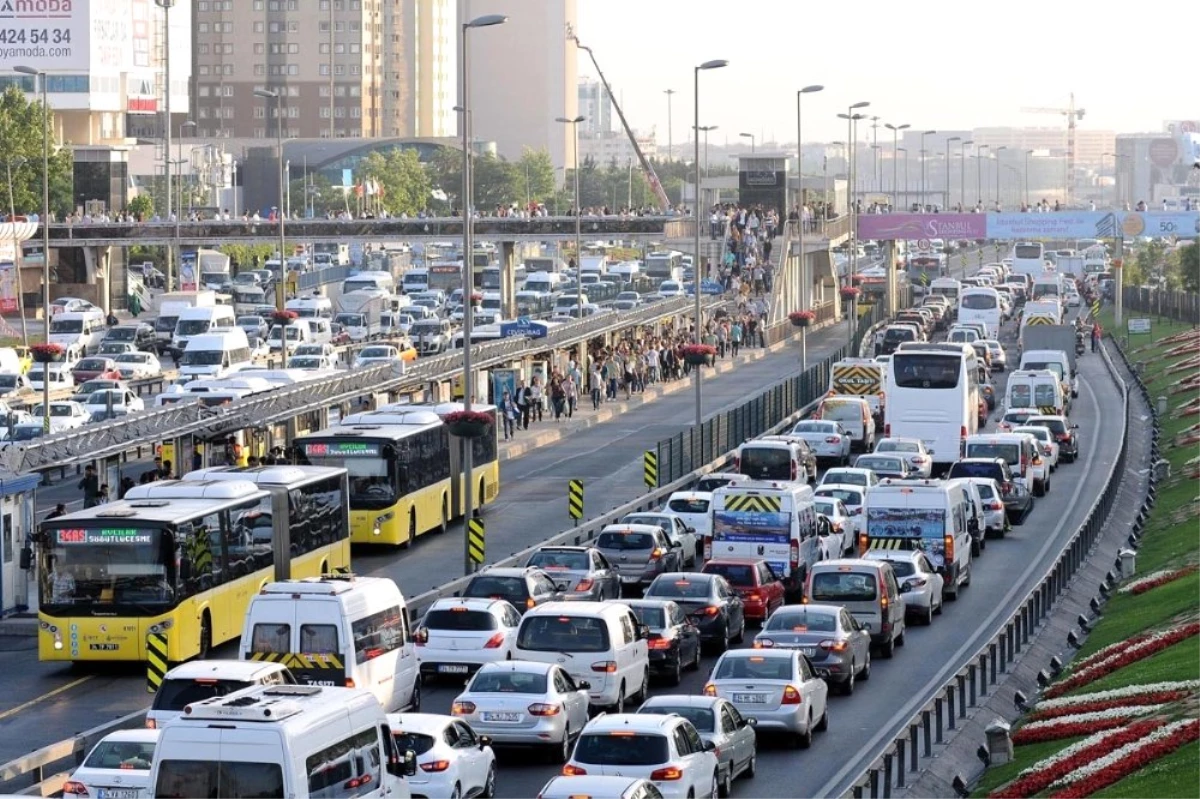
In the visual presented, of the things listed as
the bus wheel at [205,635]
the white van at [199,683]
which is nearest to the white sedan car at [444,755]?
the white van at [199,683]

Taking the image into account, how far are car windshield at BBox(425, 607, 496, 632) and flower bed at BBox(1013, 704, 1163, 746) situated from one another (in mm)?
7368

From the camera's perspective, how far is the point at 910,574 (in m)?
38.3

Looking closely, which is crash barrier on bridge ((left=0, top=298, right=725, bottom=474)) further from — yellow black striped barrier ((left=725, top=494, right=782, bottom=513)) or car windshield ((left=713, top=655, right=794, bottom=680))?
car windshield ((left=713, top=655, right=794, bottom=680))

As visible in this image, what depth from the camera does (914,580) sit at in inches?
1505

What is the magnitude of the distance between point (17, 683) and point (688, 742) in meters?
13.4

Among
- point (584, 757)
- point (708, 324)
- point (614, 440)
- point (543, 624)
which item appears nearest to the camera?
point (584, 757)

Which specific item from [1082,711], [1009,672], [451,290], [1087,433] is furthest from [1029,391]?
[451,290]

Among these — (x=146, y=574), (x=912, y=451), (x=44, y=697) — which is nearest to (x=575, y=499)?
(x=912, y=451)

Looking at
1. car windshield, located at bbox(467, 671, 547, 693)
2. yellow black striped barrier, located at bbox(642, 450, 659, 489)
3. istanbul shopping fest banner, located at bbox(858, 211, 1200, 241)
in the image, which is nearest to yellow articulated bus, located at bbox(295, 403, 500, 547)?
yellow black striped barrier, located at bbox(642, 450, 659, 489)

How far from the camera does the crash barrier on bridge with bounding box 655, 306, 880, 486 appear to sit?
5544 cm

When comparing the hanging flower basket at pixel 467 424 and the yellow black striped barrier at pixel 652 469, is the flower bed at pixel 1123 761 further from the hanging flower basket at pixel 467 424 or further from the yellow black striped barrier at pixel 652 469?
the yellow black striped barrier at pixel 652 469

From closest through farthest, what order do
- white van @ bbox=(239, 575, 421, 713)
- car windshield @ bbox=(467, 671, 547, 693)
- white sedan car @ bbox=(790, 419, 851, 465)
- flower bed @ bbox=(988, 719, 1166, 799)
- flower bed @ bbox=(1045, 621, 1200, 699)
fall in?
flower bed @ bbox=(988, 719, 1166, 799)
car windshield @ bbox=(467, 671, 547, 693)
white van @ bbox=(239, 575, 421, 713)
flower bed @ bbox=(1045, 621, 1200, 699)
white sedan car @ bbox=(790, 419, 851, 465)

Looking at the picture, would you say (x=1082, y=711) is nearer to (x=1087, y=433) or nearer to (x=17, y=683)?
(x=17, y=683)

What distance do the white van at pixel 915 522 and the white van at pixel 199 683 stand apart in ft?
56.1
